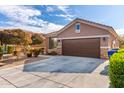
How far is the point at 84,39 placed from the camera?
19.5 meters

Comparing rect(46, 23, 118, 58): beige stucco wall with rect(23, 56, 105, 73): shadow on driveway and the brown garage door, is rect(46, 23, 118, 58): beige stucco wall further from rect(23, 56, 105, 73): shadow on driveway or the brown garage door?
rect(23, 56, 105, 73): shadow on driveway

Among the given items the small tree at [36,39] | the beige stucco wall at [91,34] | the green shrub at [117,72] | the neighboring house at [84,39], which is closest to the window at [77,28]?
the neighboring house at [84,39]

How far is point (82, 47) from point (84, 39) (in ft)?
3.11

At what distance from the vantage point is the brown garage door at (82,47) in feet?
60.5

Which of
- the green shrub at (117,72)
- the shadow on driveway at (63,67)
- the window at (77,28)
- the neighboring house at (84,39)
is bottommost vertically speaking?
the shadow on driveway at (63,67)

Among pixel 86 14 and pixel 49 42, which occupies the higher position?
pixel 86 14

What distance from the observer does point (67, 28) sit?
69.9 ft

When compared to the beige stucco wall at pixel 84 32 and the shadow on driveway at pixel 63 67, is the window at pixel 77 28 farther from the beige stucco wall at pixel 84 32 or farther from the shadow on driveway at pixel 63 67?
the shadow on driveway at pixel 63 67

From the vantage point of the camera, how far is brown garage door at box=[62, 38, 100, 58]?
60.5ft

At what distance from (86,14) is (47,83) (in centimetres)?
1631

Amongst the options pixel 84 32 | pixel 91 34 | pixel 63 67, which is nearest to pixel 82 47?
pixel 84 32
